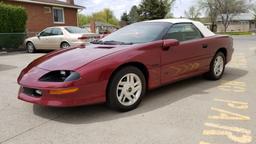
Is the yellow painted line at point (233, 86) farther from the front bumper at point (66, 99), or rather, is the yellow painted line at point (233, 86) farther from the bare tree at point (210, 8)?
the bare tree at point (210, 8)

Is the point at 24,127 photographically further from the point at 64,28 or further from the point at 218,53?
the point at 64,28

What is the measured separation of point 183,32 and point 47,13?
61.2ft

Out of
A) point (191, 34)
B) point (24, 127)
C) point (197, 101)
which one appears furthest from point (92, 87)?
point (191, 34)

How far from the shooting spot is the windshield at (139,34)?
5066mm

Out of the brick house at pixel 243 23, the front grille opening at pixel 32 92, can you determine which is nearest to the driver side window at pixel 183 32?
the front grille opening at pixel 32 92

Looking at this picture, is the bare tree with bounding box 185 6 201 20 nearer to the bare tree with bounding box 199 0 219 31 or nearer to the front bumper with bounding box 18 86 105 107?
the bare tree with bounding box 199 0 219 31

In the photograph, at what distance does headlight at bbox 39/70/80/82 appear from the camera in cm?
393

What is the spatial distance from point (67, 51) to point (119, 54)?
1.05 metres

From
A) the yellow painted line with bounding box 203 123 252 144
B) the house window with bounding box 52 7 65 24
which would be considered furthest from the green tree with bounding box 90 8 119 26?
the yellow painted line with bounding box 203 123 252 144

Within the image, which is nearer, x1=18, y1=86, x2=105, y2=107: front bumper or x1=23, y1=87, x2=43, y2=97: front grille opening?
x1=18, y1=86, x2=105, y2=107: front bumper

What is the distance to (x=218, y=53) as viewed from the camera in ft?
20.9

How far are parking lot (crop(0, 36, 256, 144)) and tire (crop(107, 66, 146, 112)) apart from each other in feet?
0.42

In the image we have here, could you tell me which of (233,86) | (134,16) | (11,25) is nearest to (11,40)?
(11,25)

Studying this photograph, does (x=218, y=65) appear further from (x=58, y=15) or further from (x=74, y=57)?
(x=58, y=15)
